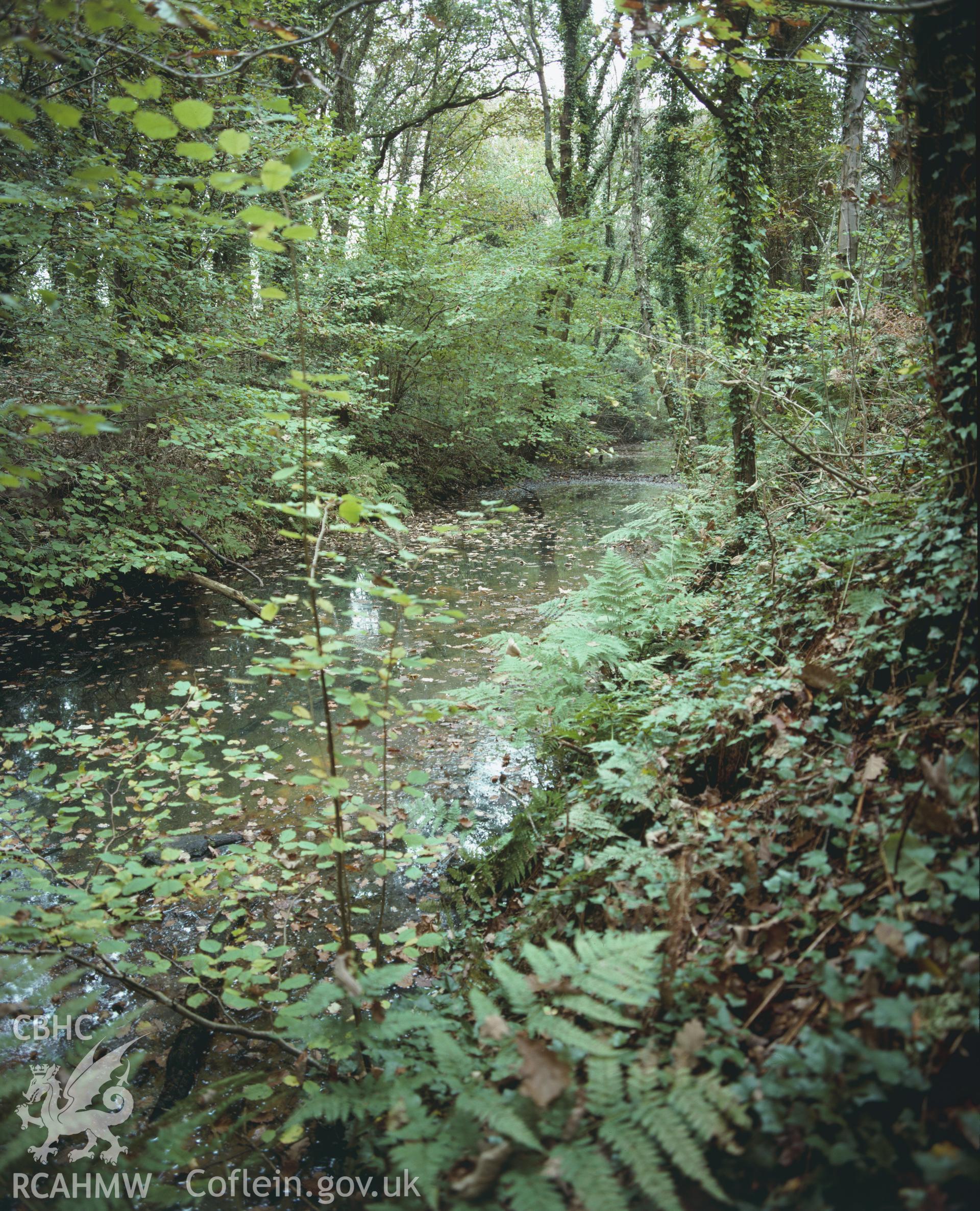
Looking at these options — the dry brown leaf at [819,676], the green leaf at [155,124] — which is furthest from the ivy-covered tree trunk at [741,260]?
the green leaf at [155,124]

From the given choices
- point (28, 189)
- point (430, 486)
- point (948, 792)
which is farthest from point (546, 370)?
point (948, 792)

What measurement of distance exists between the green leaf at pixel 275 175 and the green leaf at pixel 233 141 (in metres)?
0.07

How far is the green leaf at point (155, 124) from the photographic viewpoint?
1813mm

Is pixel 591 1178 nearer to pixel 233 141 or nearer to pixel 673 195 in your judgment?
pixel 233 141

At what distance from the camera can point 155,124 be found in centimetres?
184

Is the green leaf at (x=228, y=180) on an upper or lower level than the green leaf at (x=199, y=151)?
lower

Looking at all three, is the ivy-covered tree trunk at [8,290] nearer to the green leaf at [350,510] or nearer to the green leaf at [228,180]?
the green leaf at [228,180]

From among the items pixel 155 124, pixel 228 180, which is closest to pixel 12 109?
pixel 155 124

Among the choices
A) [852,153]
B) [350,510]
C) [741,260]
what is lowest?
[350,510]

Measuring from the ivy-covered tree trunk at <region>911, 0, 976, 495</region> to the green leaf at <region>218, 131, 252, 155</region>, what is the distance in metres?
2.52

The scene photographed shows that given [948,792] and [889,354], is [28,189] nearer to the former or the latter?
[948,792]

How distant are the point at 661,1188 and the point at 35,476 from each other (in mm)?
3247

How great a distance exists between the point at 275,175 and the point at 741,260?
6395 mm

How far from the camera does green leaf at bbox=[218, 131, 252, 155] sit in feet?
5.75
